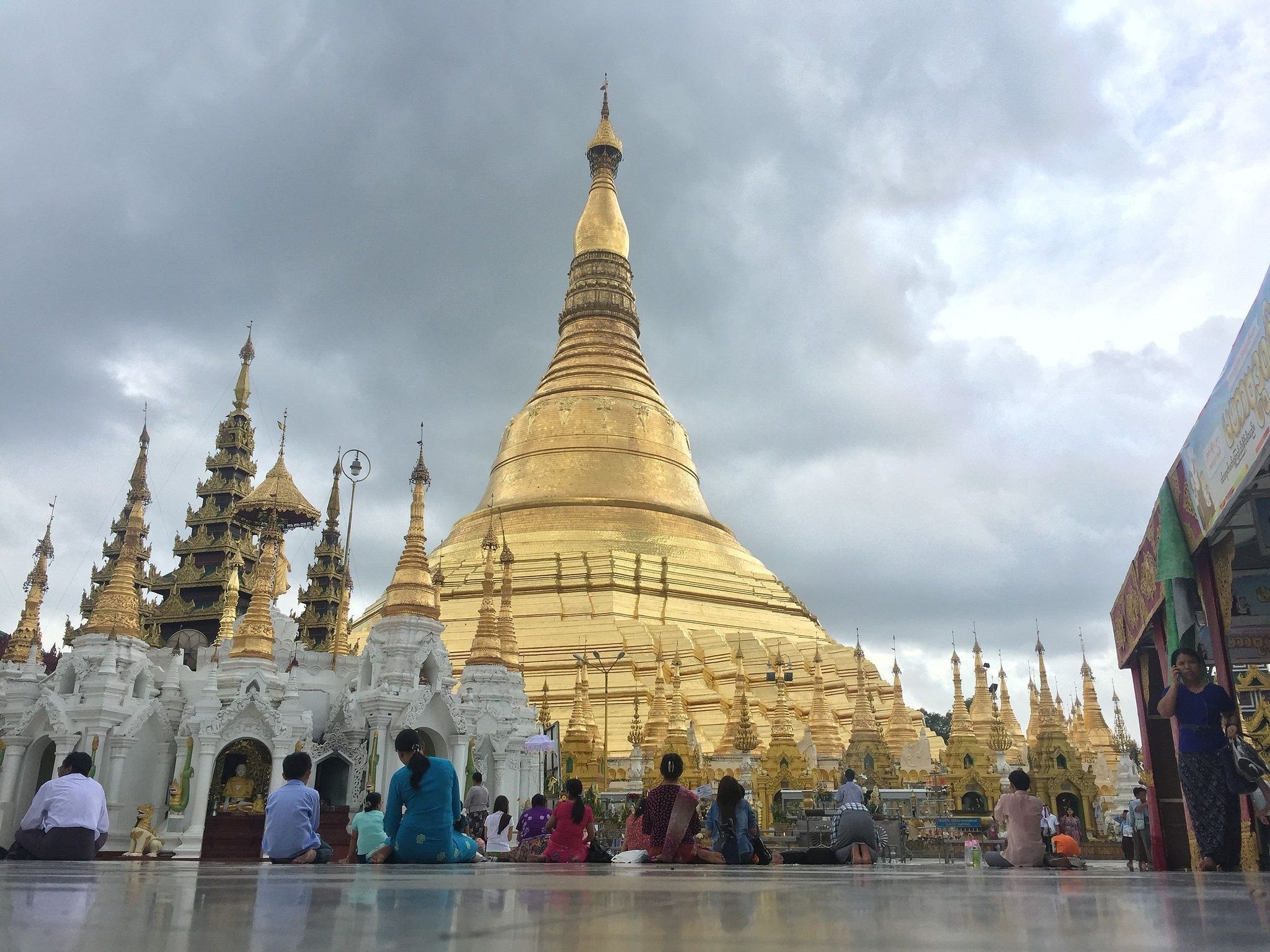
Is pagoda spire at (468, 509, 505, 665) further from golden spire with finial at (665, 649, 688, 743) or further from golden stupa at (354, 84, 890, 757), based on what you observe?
golden stupa at (354, 84, 890, 757)

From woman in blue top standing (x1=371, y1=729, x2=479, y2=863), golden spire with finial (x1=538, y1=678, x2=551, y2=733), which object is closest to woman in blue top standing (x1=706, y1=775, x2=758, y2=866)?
woman in blue top standing (x1=371, y1=729, x2=479, y2=863)

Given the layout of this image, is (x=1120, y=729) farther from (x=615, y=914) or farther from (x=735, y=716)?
(x=615, y=914)

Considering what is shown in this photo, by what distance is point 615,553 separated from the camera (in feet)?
113

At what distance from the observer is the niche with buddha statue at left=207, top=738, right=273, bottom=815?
16844 millimetres

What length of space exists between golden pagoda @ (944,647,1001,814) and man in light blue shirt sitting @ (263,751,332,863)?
1817 cm

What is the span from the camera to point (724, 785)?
730 centimetres

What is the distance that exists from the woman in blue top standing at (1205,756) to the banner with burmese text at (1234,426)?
129cm

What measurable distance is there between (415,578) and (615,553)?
1516cm

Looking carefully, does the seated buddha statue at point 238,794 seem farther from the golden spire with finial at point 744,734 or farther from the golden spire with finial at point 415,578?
the golden spire with finial at point 744,734

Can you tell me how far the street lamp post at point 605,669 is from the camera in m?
24.6

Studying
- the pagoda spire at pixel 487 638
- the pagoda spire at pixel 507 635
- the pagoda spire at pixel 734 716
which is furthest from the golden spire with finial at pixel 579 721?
the pagoda spire at pixel 487 638

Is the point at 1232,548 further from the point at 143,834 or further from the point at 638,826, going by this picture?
the point at 143,834

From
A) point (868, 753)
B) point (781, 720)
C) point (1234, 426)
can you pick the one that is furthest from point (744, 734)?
point (1234, 426)

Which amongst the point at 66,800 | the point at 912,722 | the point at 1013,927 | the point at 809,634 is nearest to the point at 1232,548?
the point at 1013,927
